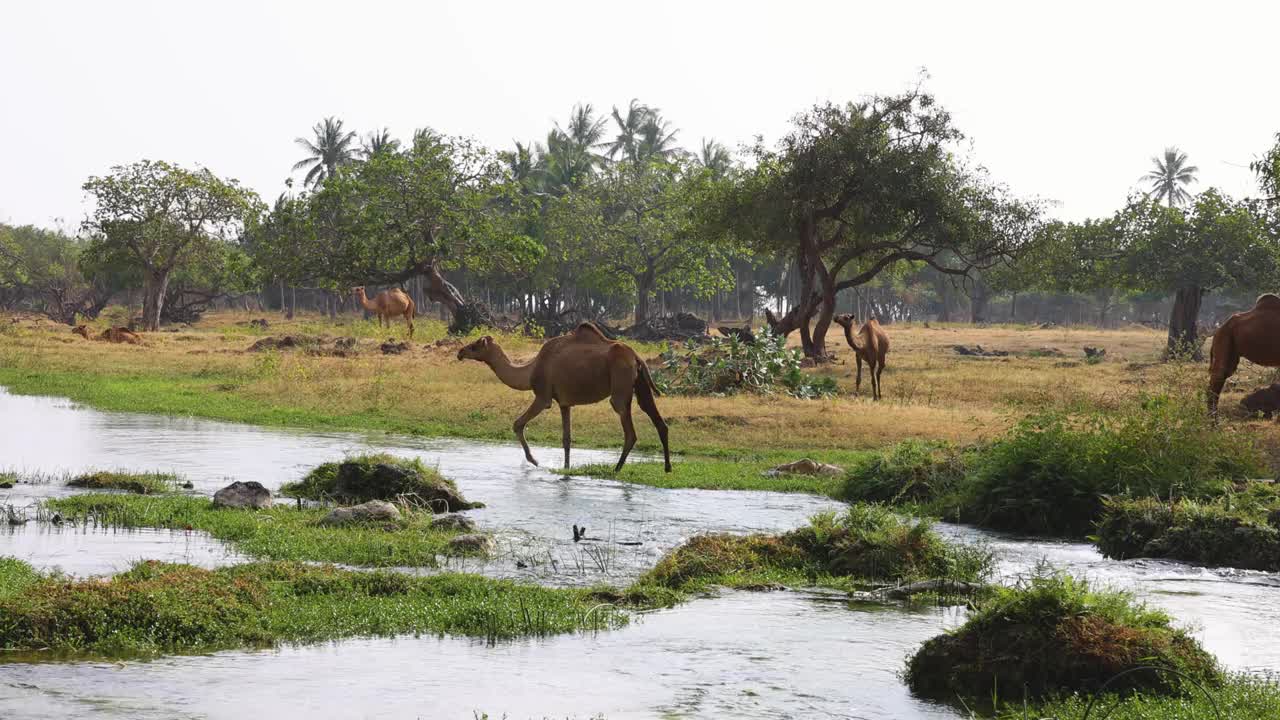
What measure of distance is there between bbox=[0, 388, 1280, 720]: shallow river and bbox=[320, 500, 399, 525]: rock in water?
1.17 m

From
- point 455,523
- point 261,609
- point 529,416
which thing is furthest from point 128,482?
point 261,609

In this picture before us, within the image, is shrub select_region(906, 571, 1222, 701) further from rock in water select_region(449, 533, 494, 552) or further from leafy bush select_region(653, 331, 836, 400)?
leafy bush select_region(653, 331, 836, 400)

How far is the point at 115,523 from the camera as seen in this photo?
12.9 metres

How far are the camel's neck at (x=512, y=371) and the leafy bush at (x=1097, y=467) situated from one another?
710 cm

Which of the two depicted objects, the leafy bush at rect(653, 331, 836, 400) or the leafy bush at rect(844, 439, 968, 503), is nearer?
the leafy bush at rect(844, 439, 968, 503)

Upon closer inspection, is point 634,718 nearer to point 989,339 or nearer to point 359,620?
point 359,620

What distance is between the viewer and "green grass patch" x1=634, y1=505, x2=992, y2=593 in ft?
36.9

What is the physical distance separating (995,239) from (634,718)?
118 ft

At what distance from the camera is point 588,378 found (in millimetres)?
18922

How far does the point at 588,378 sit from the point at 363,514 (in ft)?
20.4

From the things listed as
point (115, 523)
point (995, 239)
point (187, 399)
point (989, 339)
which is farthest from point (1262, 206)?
point (115, 523)

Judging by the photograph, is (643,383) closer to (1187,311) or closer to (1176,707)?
(1176,707)

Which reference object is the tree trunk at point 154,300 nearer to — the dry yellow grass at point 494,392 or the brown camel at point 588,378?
the dry yellow grass at point 494,392

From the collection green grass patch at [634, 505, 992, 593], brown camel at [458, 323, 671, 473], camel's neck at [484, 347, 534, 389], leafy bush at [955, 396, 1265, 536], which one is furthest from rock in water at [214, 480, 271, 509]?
leafy bush at [955, 396, 1265, 536]
